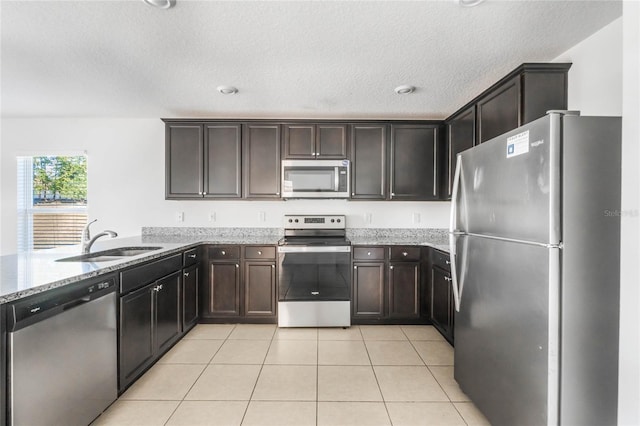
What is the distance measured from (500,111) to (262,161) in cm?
244

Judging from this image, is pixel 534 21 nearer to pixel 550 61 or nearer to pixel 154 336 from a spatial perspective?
pixel 550 61

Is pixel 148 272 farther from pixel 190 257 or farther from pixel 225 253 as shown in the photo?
pixel 225 253

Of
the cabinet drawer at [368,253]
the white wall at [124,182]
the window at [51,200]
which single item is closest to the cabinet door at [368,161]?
the white wall at [124,182]

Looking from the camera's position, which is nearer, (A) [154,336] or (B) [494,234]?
(B) [494,234]

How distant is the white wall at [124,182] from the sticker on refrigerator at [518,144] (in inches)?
93.9

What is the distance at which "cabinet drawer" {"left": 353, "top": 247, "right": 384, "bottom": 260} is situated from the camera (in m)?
3.37

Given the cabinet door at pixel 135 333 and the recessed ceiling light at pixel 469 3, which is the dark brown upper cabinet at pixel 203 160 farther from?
the recessed ceiling light at pixel 469 3

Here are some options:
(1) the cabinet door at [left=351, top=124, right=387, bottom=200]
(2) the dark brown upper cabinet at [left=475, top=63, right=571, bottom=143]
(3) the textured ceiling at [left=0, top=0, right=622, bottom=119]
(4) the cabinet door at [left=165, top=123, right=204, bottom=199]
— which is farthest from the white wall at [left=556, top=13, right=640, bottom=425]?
(4) the cabinet door at [left=165, top=123, right=204, bottom=199]

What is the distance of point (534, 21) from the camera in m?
1.81

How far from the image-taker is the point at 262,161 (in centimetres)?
359

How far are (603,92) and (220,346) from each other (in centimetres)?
350

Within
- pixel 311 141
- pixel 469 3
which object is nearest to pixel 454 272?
pixel 469 3

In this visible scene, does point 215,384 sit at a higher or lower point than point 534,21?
lower

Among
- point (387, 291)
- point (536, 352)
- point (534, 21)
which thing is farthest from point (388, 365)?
point (534, 21)
